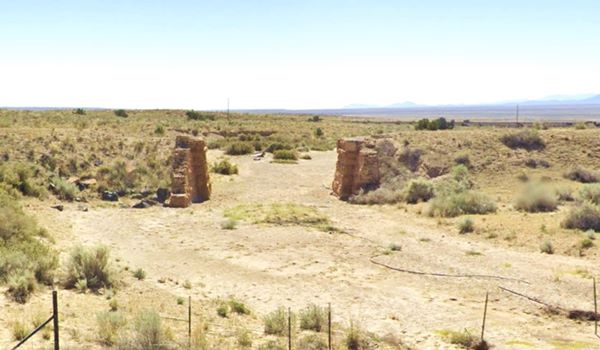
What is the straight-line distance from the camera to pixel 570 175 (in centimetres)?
2575

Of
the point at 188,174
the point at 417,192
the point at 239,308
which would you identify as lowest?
the point at 239,308

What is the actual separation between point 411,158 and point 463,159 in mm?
2322

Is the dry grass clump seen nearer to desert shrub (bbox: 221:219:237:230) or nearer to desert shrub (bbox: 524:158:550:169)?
desert shrub (bbox: 221:219:237:230)

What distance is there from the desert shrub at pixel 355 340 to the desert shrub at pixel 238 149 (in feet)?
100

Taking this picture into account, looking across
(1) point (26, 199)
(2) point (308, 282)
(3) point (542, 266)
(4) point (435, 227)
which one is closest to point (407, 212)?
(4) point (435, 227)

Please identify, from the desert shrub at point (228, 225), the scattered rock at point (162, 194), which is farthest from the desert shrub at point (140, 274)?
the scattered rock at point (162, 194)

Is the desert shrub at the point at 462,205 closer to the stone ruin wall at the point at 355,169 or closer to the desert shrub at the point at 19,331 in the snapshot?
the stone ruin wall at the point at 355,169

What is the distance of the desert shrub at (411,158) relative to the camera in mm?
27438

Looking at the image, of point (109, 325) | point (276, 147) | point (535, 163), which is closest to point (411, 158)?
point (535, 163)

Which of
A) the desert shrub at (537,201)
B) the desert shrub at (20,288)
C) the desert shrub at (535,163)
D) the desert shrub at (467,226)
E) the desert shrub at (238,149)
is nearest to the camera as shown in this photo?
the desert shrub at (20,288)

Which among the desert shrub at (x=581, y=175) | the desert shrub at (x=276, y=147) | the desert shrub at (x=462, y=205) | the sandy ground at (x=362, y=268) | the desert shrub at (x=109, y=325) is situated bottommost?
the sandy ground at (x=362, y=268)

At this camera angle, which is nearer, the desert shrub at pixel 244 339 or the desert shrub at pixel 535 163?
the desert shrub at pixel 244 339

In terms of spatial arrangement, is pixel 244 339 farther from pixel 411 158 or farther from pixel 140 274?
pixel 411 158

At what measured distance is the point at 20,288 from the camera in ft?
35.5
